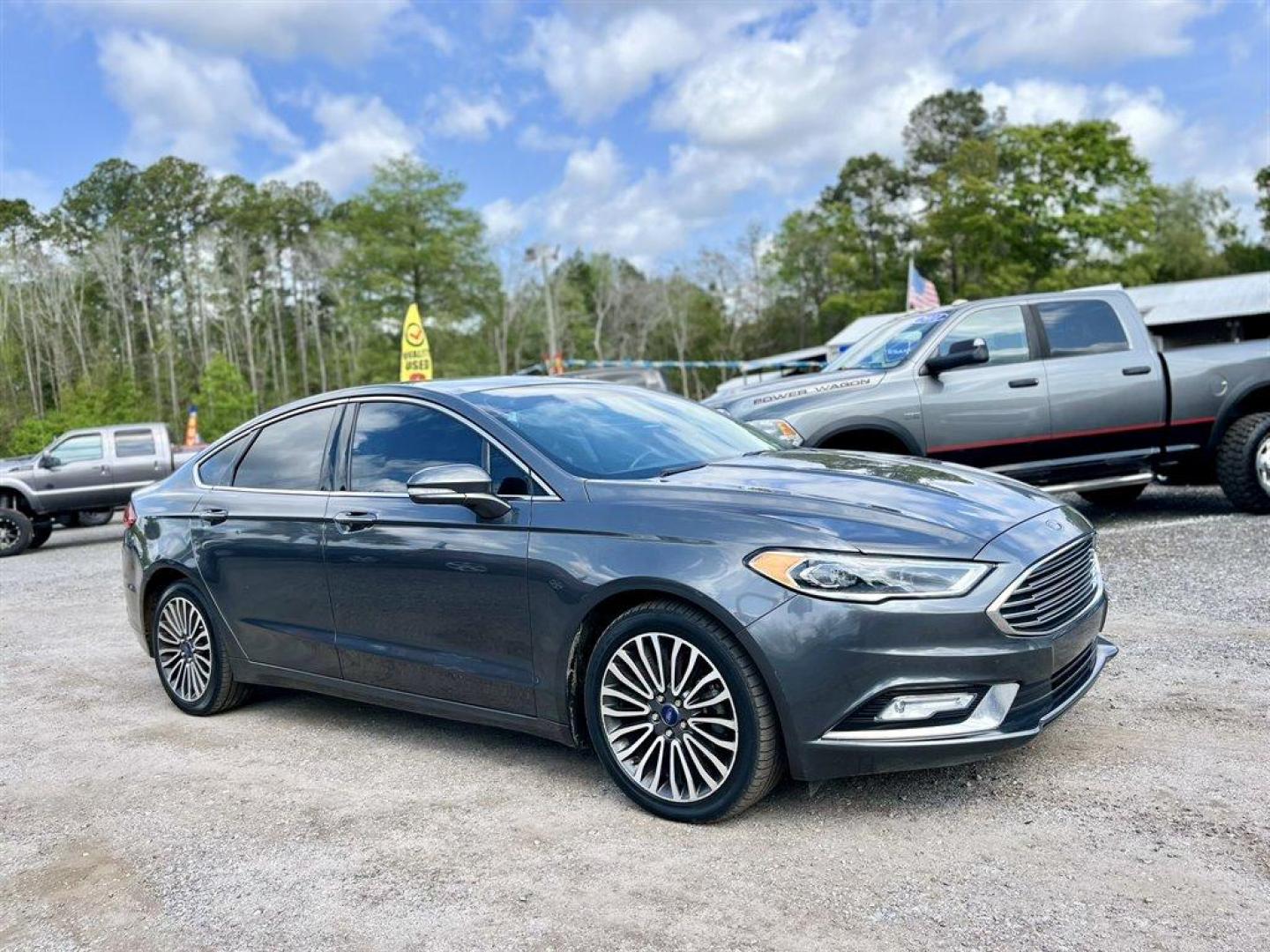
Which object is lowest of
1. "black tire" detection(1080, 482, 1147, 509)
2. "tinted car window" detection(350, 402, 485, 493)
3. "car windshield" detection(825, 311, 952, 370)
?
"black tire" detection(1080, 482, 1147, 509)

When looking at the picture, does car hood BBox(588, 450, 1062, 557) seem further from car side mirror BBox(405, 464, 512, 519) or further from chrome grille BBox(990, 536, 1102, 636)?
car side mirror BBox(405, 464, 512, 519)

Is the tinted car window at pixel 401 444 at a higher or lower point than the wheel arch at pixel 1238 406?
higher

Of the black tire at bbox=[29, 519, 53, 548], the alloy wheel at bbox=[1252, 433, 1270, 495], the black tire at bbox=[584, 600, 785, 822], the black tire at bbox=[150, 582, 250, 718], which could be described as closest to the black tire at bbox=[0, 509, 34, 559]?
the black tire at bbox=[29, 519, 53, 548]

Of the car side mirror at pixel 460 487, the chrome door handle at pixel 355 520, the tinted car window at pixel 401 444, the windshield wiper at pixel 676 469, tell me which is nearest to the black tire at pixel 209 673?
the chrome door handle at pixel 355 520

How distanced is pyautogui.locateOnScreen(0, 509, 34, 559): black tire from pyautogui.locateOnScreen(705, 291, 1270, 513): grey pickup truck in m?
12.2

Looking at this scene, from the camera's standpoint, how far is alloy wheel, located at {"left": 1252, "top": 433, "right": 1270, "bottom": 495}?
8.52 meters

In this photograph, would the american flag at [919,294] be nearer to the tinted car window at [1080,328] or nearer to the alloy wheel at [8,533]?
the tinted car window at [1080,328]

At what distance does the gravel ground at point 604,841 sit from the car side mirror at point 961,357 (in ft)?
9.66

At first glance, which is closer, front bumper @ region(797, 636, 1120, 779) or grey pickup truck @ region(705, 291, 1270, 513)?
front bumper @ region(797, 636, 1120, 779)

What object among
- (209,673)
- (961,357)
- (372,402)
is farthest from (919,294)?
(209,673)

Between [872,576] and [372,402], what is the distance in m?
2.52

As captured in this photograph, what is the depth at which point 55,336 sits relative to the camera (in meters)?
63.4

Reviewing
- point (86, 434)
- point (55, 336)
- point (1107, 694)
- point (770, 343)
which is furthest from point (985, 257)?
point (55, 336)

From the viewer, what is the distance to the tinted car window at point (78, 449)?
16500 mm
